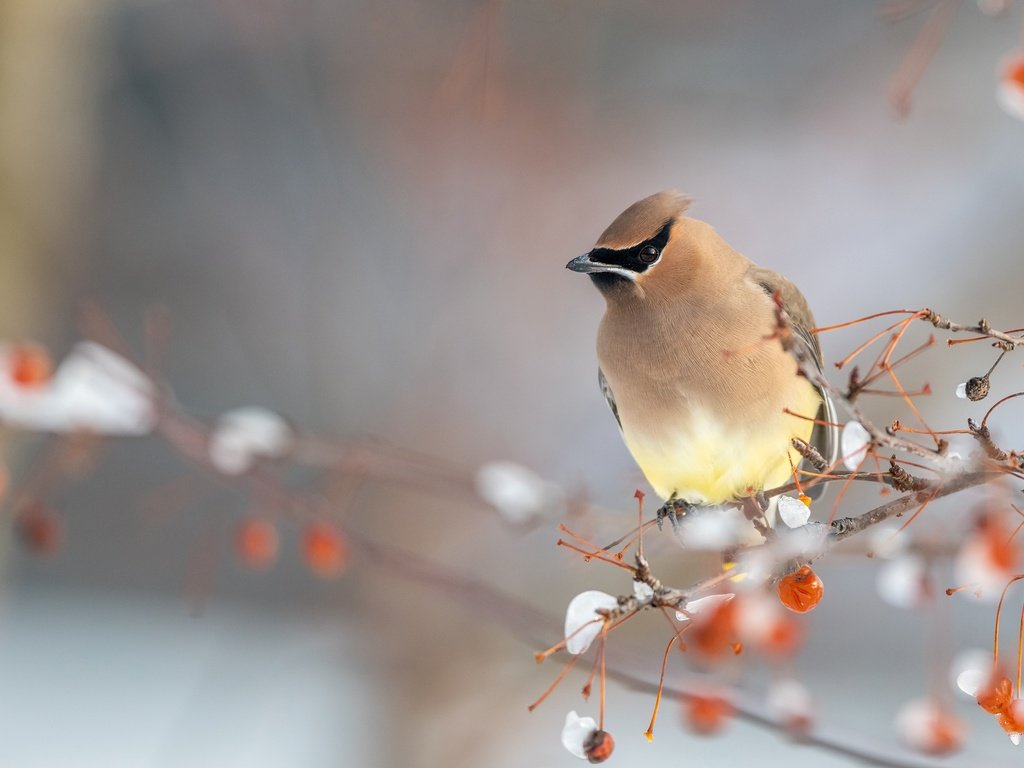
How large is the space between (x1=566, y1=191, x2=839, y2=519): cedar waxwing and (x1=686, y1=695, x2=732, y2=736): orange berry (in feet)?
1.16

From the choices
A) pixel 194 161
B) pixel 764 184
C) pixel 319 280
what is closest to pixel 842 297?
pixel 764 184

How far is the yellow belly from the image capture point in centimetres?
135

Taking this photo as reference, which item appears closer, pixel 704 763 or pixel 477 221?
pixel 704 763

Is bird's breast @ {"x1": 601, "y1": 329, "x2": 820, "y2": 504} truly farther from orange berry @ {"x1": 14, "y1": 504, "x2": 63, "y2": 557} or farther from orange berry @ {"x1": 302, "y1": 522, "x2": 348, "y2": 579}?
orange berry @ {"x1": 14, "y1": 504, "x2": 63, "y2": 557}

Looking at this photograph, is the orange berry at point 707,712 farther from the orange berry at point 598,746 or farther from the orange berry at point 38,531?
the orange berry at point 38,531

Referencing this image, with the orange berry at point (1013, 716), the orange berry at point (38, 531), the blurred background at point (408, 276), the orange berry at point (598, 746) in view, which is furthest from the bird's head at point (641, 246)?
the blurred background at point (408, 276)

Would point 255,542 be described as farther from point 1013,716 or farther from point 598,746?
point 1013,716

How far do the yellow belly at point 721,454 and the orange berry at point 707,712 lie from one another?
0.33 m

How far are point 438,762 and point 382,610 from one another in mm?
670

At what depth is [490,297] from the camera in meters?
4.48

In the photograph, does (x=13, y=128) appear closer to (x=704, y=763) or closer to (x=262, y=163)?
(x=262, y=163)

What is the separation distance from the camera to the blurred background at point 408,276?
3.94m

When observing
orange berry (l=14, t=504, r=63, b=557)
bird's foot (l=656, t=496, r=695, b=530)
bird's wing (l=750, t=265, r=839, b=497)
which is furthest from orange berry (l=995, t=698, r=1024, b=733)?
orange berry (l=14, t=504, r=63, b=557)

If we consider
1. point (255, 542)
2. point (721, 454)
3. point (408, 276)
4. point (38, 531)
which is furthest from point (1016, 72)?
point (408, 276)
